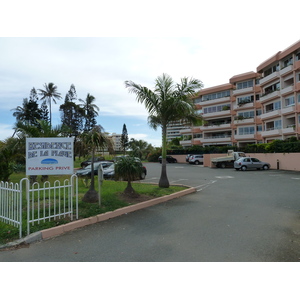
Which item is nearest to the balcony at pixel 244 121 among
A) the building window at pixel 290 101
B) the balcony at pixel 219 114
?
the balcony at pixel 219 114

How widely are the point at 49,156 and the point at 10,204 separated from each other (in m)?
1.63

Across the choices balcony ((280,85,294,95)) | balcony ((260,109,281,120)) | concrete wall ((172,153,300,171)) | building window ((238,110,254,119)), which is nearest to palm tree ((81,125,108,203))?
concrete wall ((172,153,300,171))

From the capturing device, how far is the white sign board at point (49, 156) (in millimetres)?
6973

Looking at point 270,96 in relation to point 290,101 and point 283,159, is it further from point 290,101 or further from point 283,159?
point 283,159

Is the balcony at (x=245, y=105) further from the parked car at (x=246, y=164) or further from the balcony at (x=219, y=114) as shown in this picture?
the parked car at (x=246, y=164)

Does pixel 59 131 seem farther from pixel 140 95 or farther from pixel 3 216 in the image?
pixel 3 216

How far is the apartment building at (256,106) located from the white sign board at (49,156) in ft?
72.3

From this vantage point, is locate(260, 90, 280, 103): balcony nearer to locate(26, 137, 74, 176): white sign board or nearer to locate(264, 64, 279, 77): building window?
locate(264, 64, 279, 77): building window

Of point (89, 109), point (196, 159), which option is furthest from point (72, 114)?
point (196, 159)

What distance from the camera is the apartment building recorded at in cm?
3475

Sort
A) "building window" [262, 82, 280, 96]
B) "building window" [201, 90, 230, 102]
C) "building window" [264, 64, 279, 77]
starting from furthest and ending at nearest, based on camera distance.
Result: "building window" [201, 90, 230, 102] → "building window" [264, 64, 279, 77] → "building window" [262, 82, 280, 96]

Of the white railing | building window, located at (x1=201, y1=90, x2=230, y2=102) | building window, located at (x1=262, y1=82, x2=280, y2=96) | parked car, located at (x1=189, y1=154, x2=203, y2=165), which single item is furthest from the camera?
building window, located at (x1=201, y1=90, x2=230, y2=102)

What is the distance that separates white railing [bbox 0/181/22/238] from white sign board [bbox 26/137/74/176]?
87 cm

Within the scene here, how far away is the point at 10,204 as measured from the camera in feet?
19.9
